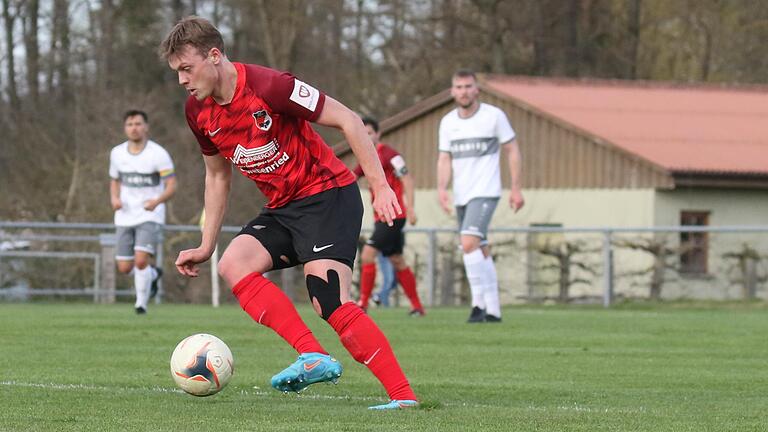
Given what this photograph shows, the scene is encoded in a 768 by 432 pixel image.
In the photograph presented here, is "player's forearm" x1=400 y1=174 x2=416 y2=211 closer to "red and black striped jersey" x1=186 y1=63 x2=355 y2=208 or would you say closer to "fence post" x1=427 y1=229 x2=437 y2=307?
"fence post" x1=427 y1=229 x2=437 y2=307

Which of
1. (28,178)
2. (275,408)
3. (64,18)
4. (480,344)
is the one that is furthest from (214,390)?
(64,18)

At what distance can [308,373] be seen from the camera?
648cm

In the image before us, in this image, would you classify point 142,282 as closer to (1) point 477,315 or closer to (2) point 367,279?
(2) point 367,279

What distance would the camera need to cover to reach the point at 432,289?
2334 cm

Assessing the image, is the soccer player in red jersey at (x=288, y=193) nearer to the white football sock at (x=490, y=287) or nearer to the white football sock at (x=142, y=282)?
the white football sock at (x=490, y=287)

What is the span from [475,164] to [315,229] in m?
6.80

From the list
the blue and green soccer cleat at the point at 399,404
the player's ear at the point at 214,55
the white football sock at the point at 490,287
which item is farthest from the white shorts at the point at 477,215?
the player's ear at the point at 214,55

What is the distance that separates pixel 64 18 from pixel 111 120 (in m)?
2.99

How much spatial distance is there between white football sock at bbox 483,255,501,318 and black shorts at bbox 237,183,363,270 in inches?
264

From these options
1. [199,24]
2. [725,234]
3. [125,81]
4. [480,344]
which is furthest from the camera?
[125,81]

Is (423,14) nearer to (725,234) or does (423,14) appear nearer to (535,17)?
(535,17)

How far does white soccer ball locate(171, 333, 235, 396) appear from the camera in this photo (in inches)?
264

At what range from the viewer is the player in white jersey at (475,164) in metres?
13.4

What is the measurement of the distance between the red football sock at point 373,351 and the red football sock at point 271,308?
23cm
